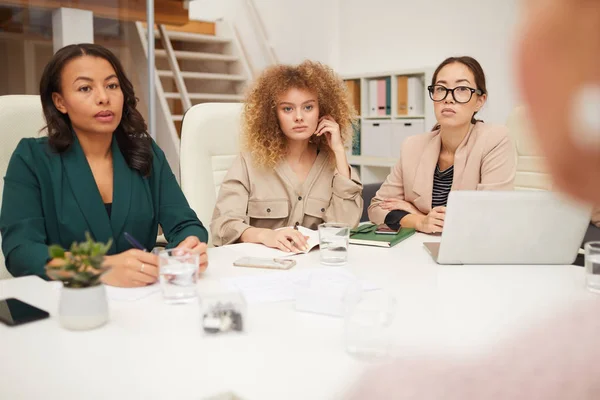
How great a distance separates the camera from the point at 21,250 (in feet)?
4.40

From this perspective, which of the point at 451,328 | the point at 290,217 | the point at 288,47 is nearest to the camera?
the point at 451,328

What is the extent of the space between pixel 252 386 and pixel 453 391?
575 mm

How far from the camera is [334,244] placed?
143 cm

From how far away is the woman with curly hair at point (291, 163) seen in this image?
1.98m

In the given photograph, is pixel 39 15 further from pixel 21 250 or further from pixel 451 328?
pixel 451 328

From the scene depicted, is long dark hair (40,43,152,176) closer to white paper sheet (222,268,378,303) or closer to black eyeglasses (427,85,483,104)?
white paper sheet (222,268,378,303)

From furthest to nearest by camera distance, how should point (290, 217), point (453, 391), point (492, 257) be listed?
point (290, 217)
point (492, 257)
point (453, 391)

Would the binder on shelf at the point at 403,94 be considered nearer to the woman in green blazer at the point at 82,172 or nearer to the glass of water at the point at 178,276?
the woman in green blazer at the point at 82,172

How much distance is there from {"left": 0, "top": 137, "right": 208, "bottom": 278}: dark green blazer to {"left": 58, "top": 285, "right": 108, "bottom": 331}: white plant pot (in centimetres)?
41

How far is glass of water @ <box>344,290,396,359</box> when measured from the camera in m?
0.83

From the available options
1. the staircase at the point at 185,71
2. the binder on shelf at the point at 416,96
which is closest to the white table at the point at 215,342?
the binder on shelf at the point at 416,96

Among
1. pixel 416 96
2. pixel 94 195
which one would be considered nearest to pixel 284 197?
pixel 94 195

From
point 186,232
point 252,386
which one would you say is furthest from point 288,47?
point 252,386

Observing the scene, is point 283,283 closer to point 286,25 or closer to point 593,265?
point 593,265
